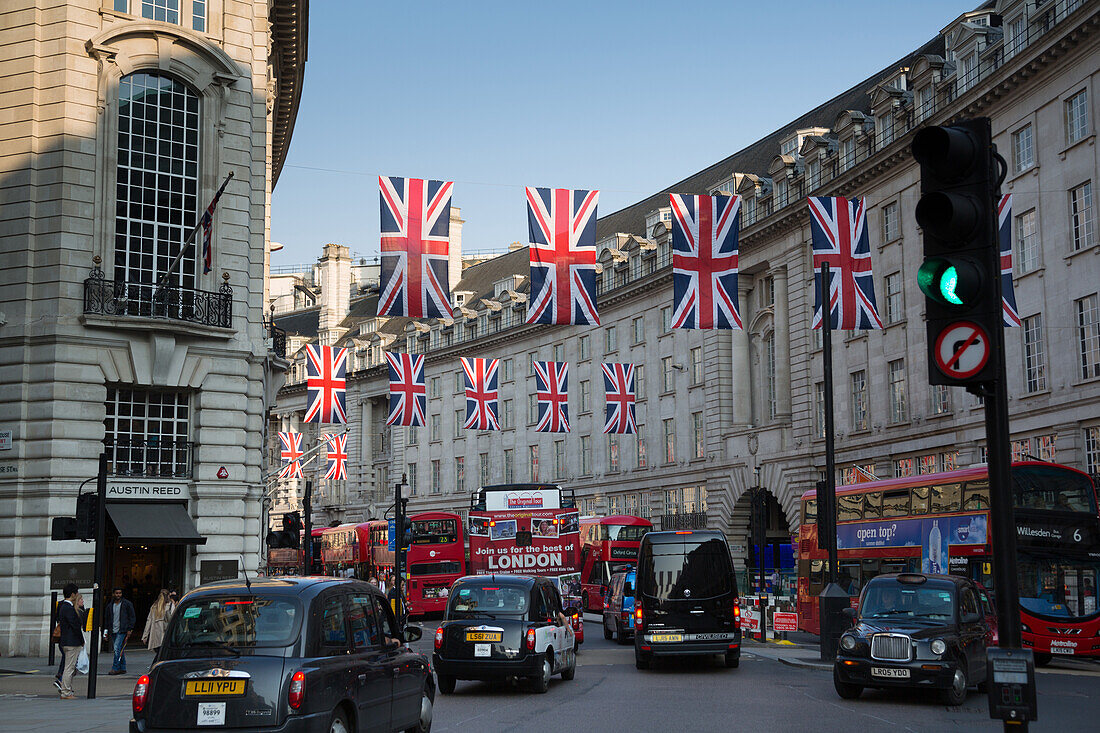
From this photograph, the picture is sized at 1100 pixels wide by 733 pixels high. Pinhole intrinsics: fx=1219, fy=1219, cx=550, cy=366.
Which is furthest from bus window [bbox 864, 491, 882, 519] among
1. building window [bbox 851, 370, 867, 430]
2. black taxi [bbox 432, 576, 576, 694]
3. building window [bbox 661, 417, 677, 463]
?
building window [bbox 661, 417, 677, 463]

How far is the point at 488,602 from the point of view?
19.2m

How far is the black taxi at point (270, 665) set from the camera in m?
10.0

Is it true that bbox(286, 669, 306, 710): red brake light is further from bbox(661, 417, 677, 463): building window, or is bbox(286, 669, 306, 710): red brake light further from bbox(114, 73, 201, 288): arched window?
bbox(661, 417, 677, 463): building window

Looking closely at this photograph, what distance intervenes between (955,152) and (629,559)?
140 feet

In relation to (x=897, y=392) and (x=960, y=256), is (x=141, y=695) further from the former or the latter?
(x=897, y=392)

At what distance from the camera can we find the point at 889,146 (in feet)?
158

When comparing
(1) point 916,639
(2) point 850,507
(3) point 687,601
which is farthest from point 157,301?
(1) point 916,639

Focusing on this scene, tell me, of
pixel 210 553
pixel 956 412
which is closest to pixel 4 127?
pixel 210 553

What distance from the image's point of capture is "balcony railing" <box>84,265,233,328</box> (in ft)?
93.6

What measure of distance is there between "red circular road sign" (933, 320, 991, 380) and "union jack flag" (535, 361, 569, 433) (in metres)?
44.0

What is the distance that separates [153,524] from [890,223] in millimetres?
32673

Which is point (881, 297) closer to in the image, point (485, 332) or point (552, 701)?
point (552, 701)

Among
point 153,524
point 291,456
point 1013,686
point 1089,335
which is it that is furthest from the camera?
point 291,456

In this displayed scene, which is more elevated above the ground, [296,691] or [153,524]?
[153,524]
